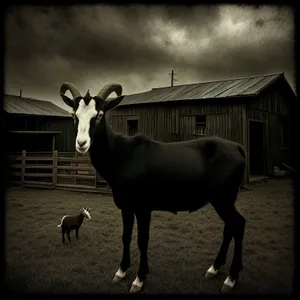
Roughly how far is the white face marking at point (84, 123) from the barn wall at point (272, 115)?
10.2 metres

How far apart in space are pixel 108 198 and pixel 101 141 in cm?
560

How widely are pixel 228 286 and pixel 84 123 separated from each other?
100 inches

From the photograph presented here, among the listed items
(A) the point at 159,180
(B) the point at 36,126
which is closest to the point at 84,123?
(A) the point at 159,180

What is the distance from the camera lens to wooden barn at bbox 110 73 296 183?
11.2 metres

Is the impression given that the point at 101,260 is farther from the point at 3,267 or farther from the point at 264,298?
the point at 264,298

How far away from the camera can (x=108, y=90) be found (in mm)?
3189

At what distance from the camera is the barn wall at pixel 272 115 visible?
12109mm

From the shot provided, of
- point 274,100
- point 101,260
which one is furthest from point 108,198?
point 274,100

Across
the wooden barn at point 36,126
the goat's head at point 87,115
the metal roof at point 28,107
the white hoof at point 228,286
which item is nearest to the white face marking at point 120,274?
the white hoof at point 228,286

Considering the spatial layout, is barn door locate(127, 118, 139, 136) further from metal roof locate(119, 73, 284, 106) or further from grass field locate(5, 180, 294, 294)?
grass field locate(5, 180, 294, 294)

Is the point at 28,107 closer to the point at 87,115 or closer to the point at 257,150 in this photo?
the point at 257,150

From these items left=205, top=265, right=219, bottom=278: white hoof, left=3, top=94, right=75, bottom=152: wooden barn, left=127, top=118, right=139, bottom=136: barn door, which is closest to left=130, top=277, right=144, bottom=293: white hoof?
left=205, top=265, right=219, bottom=278: white hoof

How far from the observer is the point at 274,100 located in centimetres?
1336

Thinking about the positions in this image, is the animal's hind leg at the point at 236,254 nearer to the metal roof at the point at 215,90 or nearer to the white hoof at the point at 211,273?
the white hoof at the point at 211,273
